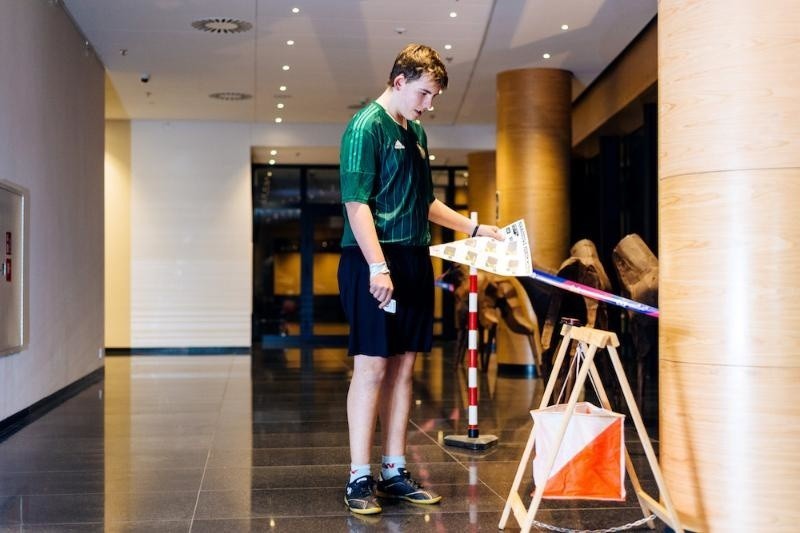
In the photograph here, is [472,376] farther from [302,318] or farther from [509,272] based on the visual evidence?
[302,318]

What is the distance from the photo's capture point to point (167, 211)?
548 inches

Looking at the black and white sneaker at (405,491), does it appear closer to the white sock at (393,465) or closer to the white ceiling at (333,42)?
the white sock at (393,465)

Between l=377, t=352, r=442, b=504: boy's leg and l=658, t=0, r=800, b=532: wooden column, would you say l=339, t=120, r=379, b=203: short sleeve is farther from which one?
l=658, t=0, r=800, b=532: wooden column

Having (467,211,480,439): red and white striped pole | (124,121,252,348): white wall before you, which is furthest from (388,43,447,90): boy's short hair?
(124,121,252,348): white wall

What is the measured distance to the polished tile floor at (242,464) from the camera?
3346 millimetres

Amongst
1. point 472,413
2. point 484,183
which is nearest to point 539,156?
point 484,183

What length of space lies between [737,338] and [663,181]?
22.8 inches

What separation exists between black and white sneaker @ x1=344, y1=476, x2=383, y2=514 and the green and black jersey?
866mm

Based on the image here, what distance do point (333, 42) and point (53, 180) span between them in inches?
122

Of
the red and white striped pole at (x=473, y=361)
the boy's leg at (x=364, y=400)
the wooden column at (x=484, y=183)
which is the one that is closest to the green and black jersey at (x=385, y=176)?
the boy's leg at (x=364, y=400)

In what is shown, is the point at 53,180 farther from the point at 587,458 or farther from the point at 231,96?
the point at 587,458

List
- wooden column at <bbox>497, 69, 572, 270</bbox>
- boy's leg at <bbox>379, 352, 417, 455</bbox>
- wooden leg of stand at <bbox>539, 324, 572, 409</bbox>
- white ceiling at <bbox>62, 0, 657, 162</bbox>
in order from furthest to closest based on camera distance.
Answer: wooden column at <bbox>497, 69, 572, 270</bbox>, white ceiling at <bbox>62, 0, 657, 162</bbox>, boy's leg at <bbox>379, 352, 417, 455</bbox>, wooden leg of stand at <bbox>539, 324, 572, 409</bbox>

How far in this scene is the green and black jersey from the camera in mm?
3258

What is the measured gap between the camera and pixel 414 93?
3.34 m
